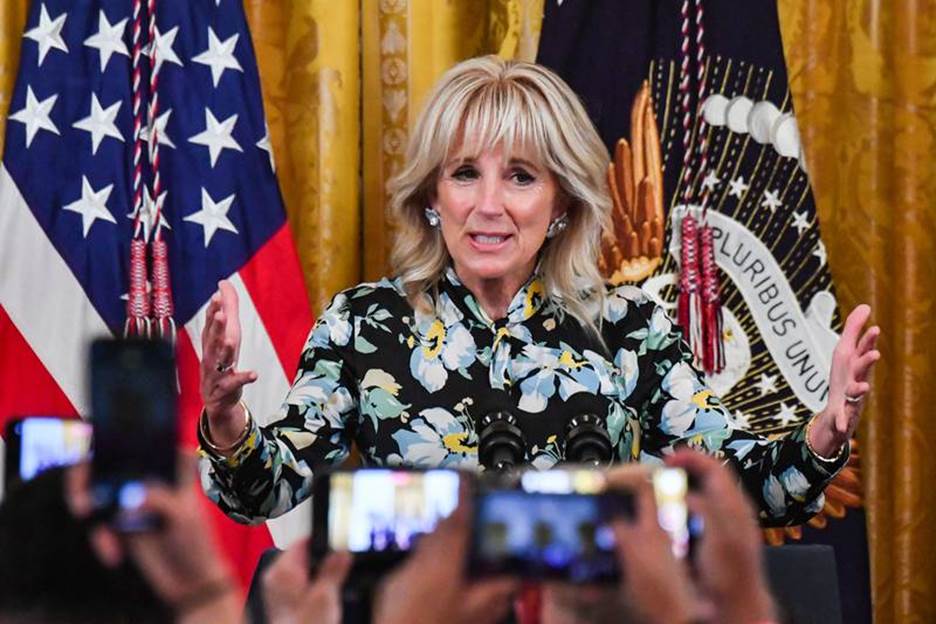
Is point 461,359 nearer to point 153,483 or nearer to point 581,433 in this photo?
point 581,433

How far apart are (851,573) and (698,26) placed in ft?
3.91

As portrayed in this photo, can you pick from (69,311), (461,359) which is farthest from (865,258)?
(69,311)

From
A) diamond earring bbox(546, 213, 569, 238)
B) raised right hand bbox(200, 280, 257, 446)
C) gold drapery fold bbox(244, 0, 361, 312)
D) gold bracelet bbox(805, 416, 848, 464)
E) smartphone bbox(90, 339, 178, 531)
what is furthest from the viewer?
gold drapery fold bbox(244, 0, 361, 312)

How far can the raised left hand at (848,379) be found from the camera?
6.43ft

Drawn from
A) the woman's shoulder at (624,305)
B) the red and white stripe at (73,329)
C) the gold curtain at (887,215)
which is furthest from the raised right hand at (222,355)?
the gold curtain at (887,215)

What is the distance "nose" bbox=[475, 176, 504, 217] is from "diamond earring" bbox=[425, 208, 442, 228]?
0.35 ft

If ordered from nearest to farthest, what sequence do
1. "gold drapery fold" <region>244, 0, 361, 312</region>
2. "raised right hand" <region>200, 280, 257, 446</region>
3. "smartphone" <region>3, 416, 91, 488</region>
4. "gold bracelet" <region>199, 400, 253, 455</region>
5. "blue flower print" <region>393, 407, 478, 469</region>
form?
"smartphone" <region>3, 416, 91, 488</region> → "raised right hand" <region>200, 280, 257, 446</region> → "gold bracelet" <region>199, 400, 253, 455</region> → "blue flower print" <region>393, 407, 478, 469</region> → "gold drapery fold" <region>244, 0, 361, 312</region>

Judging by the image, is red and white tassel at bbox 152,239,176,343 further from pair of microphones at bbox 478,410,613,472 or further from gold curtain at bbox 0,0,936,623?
pair of microphones at bbox 478,410,613,472

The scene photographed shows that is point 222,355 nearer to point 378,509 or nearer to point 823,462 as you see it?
point 378,509

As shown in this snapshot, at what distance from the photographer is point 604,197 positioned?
2.47m

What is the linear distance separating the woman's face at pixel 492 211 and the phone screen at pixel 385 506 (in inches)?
52.7

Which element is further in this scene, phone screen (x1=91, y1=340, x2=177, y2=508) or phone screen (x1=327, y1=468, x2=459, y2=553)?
phone screen (x1=327, y1=468, x2=459, y2=553)

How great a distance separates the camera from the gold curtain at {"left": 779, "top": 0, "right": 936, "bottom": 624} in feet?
10.3

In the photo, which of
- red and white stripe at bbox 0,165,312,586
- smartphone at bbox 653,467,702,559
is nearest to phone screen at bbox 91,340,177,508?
smartphone at bbox 653,467,702,559
